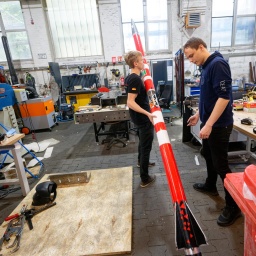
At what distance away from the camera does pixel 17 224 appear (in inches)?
67.6

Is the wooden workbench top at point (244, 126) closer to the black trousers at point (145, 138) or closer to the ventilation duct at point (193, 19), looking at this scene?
the black trousers at point (145, 138)

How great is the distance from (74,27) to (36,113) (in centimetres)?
367

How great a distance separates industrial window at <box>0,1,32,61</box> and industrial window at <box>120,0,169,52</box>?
3.60m

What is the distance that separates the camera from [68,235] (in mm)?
1597

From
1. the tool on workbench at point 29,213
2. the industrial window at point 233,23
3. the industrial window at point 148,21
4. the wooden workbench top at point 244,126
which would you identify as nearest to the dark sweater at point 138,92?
the wooden workbench top at point 244,126

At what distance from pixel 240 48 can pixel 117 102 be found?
237 inches

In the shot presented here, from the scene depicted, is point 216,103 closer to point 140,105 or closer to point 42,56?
point 140,105

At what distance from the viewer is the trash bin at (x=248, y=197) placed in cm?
80

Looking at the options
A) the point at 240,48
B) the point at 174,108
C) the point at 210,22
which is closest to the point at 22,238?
the point at 174,108

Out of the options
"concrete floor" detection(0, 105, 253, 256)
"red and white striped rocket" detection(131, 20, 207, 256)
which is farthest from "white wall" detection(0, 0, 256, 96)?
"red and white striped rocket" detection(131, 20, 207, 256)

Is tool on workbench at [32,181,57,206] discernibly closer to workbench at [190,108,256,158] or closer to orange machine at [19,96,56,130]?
workbench at [190,108,256,158]

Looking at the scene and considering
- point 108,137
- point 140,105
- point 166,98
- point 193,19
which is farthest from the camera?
point 193,19

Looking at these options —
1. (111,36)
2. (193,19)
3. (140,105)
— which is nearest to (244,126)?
(140,105)

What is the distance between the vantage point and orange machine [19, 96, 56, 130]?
483 centimetres
